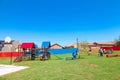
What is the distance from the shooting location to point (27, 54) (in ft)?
120

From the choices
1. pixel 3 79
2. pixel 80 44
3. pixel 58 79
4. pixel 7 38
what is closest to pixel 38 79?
pixel 58 79

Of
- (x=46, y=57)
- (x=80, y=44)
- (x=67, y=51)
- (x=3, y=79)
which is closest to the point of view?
(x=3, y=79)

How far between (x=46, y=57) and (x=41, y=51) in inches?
87.2

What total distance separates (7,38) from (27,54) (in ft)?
67.6

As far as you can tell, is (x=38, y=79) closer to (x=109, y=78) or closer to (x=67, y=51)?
(x=109, y=78)

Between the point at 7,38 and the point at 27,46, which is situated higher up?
the point at 7,38

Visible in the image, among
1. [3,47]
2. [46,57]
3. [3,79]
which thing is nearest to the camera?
[3,79]

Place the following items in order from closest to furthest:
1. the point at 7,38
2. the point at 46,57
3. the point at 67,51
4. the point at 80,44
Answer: the point at 46,57 < the point at 67,51 < the point at 7,38 < the point at 80,44

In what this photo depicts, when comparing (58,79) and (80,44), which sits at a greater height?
(80,44)

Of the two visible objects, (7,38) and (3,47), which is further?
(3,47)

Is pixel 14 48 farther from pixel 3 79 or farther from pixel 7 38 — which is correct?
pixel 3 79

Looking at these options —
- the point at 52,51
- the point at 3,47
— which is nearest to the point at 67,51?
the point at 52,51

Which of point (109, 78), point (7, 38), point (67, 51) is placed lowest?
point (109, 78)

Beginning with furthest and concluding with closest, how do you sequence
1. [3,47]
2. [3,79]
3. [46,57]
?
[3,47], [46,57], [3,79]
